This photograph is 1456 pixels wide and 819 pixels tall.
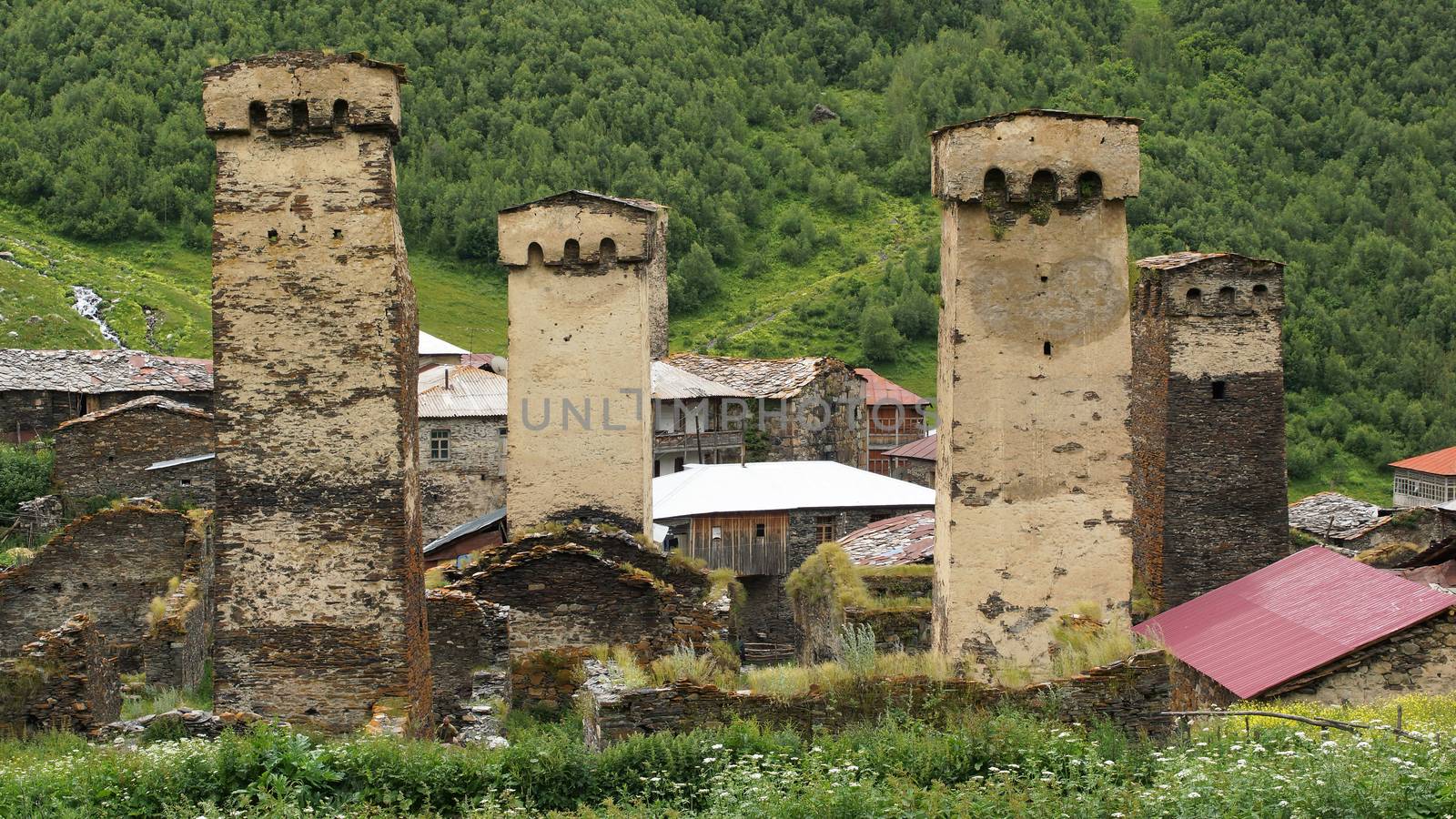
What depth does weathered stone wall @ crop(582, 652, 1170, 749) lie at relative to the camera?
453 inches

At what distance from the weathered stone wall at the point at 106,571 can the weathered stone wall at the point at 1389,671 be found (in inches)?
732

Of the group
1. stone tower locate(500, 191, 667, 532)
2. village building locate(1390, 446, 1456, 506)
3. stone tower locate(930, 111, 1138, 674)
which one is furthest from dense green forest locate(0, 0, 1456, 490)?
stone tower locate(930, 111, 1138, 674)

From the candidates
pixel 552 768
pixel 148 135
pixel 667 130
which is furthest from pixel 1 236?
pixel 552 768

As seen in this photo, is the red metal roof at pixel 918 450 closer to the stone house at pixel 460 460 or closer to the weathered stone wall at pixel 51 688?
the stone house at pixel 460 460

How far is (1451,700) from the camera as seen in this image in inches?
496

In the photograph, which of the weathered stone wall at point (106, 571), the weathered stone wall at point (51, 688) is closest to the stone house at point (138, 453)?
the weathered stone wall at point (106, 571)

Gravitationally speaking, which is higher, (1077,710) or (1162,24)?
(1162,24)

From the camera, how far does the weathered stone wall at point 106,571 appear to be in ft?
79.7

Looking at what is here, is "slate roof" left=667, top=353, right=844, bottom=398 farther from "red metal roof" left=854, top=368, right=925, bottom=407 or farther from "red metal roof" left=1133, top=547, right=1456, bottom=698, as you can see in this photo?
"red metal roof" left=1133, top=547, right=1456, bottom=698

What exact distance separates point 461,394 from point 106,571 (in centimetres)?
1748

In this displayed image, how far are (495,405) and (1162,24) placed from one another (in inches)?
3894

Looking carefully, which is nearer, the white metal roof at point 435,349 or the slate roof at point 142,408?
the slate roof at point 142,408

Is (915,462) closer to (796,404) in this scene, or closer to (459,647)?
(796,404)

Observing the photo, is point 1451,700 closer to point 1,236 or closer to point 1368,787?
point 1368,787
